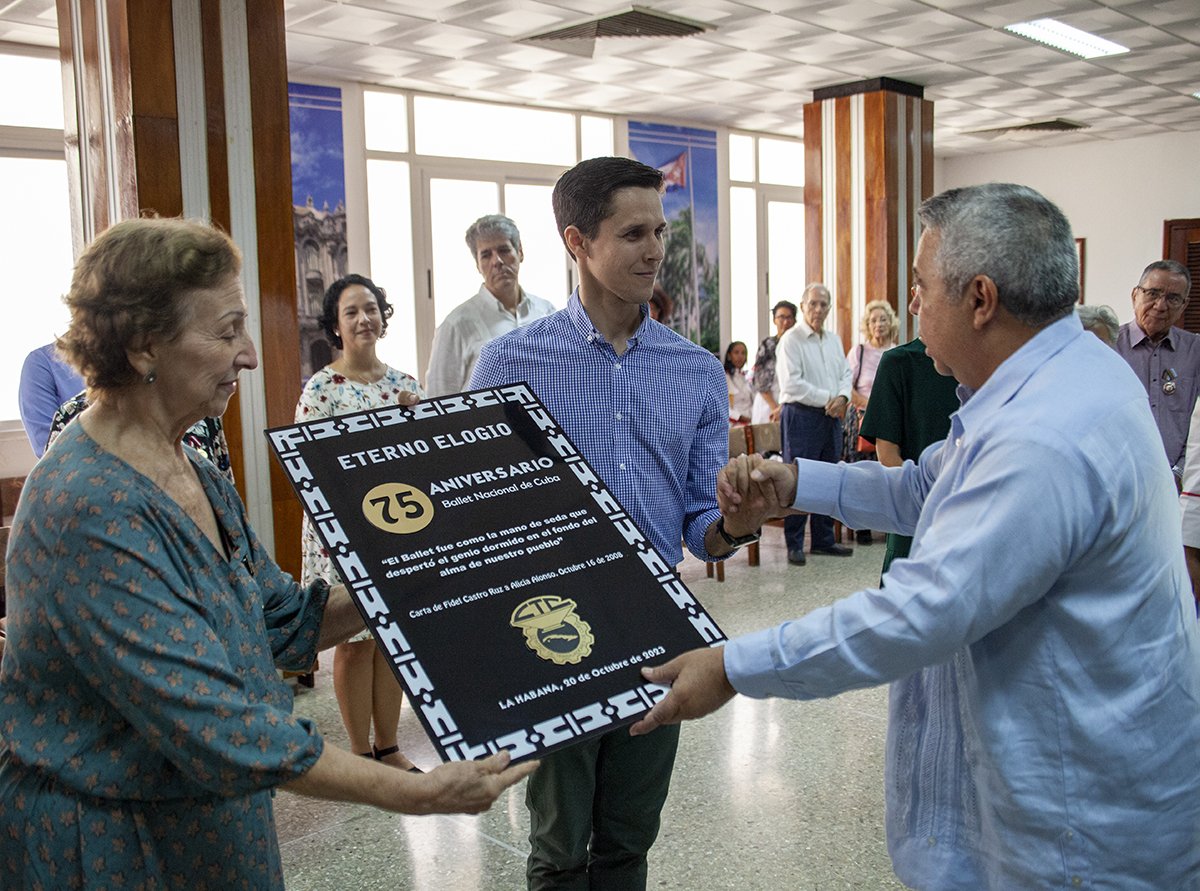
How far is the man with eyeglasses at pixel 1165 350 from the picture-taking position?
5.11 meters

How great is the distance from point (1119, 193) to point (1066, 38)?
267 inches

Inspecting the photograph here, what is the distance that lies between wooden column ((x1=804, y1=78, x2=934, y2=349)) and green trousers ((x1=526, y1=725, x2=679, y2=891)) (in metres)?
8.35

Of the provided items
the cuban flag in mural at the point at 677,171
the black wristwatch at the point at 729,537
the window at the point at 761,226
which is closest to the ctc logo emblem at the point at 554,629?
the black wristwatch at the point at 729,537

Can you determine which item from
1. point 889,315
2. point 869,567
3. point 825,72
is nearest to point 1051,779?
point 869,567

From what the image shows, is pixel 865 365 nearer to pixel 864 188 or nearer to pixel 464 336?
pixel 864 188

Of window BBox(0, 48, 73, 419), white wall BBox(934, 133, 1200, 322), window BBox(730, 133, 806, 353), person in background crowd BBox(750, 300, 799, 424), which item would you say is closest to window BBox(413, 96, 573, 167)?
window BBox(730, 133, 806, 353)

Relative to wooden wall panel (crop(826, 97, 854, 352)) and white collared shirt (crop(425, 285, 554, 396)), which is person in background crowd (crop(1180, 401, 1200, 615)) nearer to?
white collared shirt (crop(425, 285, 554, 396))

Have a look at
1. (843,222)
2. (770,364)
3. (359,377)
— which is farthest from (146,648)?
(843,222)

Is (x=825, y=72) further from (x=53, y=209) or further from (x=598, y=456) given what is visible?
(x=598, y=456)

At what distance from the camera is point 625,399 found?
2338 millimetres

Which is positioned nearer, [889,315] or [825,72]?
[889,315]

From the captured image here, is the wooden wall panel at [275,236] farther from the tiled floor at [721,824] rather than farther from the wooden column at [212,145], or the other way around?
the tiled floor at [721,824]

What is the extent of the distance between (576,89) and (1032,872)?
30.3 feet

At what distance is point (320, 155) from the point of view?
9.05 metres
